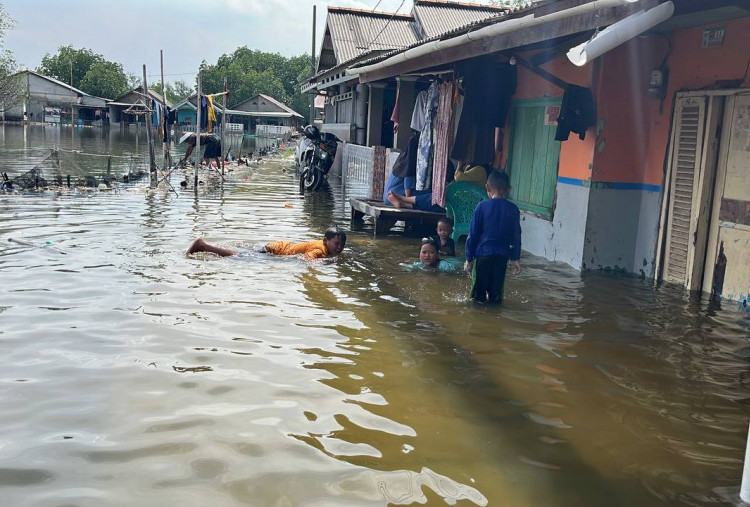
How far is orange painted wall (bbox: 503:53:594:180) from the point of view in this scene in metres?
9.05

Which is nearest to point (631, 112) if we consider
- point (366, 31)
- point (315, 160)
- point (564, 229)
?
point (564, 229)

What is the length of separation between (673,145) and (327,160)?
480 inches

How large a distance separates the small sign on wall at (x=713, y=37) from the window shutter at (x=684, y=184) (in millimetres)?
599

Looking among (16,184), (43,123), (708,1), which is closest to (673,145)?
(708,1)

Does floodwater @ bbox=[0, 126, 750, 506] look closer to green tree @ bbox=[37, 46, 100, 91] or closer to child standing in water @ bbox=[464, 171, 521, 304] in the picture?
child standing in water @ bbox=[464, 171, 521, 304]

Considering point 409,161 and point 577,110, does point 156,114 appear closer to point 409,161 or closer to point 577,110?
point 409,161

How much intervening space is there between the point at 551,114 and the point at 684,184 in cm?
247

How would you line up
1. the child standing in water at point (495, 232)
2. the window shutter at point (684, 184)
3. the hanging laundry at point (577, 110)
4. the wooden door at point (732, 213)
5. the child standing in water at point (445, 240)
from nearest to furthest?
the child standing in water at point (495, 232) < the wooden door at point (732, 213) < the window shutter at point (684, 184) < the hanging laundry at point (577, 110) < the child standing in water at point (445, 240)

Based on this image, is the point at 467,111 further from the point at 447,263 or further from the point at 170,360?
the point at 170,360

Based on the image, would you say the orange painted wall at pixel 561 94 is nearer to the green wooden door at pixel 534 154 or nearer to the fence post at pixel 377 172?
the green wooden door at pixel 534 154

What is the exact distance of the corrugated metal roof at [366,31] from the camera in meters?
24.1

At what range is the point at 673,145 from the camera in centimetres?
839

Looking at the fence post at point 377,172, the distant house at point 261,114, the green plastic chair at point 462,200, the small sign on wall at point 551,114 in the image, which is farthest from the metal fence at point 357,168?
the distant house at point 261,114

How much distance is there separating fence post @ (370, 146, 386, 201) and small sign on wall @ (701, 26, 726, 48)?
742 cm
